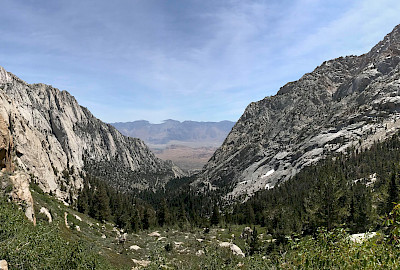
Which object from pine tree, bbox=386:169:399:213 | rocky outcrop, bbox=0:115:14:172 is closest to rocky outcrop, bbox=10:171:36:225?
rocky outcrop, bbox=0:115:14:172

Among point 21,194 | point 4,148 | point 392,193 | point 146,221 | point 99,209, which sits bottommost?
point 146,221

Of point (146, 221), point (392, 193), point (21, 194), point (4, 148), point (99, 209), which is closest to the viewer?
point (21, 194)

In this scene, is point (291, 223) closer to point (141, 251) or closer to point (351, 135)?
point (141, 251)

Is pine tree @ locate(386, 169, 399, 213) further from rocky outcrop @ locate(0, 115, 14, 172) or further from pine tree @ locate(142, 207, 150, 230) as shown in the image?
pine tree @ locate(142, 207, 150, 230)

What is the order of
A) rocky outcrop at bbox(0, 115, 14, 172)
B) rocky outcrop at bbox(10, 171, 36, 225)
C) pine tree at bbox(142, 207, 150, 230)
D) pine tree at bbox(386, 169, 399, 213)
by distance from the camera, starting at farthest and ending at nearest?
1. pine tree at bbox(142, 207, 150, 230)
2. pine tree at bbox(386, 169, 399, 213)
3. rocky outcrop at bbox(0, 115, 14, 172)
4. rocky outcrop at bbox(10, 171, 36, 225)

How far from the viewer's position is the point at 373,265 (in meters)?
7.66

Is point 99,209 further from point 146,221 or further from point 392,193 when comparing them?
point 392,193

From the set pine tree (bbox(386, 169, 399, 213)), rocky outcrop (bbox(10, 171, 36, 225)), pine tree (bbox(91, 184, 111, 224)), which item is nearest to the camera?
rocky outcrop (bbox(10, 171, 36, 225))

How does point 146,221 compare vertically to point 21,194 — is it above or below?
below

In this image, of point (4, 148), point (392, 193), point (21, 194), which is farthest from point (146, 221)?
point (392, 193)

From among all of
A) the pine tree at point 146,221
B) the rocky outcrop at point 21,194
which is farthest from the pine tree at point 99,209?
the rocky outcrop at point 21,194

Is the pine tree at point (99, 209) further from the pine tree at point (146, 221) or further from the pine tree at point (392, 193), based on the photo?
the pine tree at point (392, 193)

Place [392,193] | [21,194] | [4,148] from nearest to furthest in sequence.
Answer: [21,194]
[4,148]
[392,193]

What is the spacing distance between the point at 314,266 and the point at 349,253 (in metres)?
1.53
